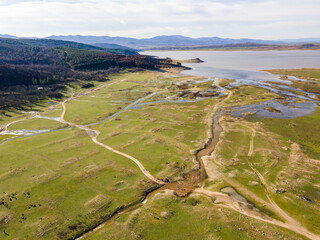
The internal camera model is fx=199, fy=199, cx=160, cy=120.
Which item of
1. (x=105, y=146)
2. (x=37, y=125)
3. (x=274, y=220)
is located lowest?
(x=274, y=220)

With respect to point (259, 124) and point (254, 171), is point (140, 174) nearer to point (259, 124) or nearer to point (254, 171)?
point (254, 171)

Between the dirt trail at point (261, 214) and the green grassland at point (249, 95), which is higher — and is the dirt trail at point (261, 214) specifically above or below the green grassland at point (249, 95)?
below

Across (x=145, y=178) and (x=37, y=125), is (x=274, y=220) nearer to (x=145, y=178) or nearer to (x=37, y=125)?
(x=145, y=178)

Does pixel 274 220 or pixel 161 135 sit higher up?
pixel 161 135

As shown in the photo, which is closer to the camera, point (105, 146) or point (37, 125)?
point (105, 146)

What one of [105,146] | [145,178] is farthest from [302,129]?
[105,146]

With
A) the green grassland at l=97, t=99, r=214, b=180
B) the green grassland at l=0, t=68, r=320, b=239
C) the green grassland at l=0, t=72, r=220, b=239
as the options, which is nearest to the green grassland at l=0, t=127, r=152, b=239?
the green grassland at l=0, t=72, r=220, b=239

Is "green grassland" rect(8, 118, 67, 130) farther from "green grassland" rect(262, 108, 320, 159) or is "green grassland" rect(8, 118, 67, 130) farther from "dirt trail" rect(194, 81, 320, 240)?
"green grassland" rect(262, 108, 320, 159)

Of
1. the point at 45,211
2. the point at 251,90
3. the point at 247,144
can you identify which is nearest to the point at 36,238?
the point at 45,211

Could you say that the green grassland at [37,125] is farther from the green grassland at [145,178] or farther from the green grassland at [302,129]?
the green grassland at [302,129]

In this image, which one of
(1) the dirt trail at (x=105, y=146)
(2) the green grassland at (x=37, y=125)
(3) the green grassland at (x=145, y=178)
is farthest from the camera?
(2) the green grassland at (x=37, y=125)

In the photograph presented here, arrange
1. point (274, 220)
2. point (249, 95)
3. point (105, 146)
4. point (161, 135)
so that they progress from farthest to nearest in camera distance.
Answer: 1. point (249, 95)
2. point (161, 135)
3. point (105, 146)
4. point (274, 220)

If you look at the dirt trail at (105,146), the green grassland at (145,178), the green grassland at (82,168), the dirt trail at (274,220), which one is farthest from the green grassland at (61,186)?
the dirt trail at (274,220)
